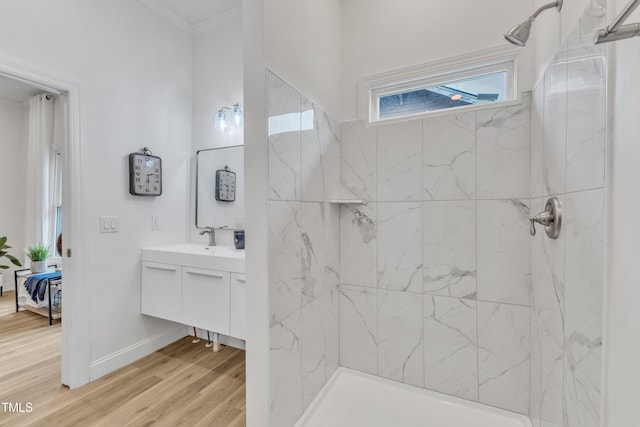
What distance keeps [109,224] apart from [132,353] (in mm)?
1071

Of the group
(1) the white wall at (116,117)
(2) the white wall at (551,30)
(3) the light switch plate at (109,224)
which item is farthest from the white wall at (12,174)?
(2) the white wall at (551,30)

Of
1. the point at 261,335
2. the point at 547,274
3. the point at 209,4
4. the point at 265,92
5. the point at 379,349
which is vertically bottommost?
the point at 379,349

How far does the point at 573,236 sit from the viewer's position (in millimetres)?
905

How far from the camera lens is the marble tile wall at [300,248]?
51.4 inches

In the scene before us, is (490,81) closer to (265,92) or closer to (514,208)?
(514,208)

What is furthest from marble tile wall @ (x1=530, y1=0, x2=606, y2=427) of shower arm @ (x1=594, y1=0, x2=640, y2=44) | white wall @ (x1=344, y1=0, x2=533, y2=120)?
white wall @ (x1=344, y1=0, x2=533, y2=120)

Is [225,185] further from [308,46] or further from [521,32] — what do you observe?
[521,32]

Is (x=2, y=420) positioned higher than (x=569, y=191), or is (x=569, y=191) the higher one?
(x=569, y=191)

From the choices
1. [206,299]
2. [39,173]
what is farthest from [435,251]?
[39,173]

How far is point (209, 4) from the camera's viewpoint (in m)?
2.53

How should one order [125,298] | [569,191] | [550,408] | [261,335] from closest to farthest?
[569,191]
[550,408]
[261,335]
[125,298]

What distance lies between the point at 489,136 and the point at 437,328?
1164 millimetres

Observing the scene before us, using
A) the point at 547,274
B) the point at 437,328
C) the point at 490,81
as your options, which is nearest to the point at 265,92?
the point at 490,81

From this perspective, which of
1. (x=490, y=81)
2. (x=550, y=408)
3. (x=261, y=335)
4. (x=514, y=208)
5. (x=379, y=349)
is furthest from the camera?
(x=379, y=349)
